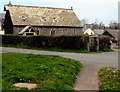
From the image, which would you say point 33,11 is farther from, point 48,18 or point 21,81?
point 21,81

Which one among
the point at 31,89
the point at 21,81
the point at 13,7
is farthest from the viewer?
the point at 13,7

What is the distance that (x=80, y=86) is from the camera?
336 inches

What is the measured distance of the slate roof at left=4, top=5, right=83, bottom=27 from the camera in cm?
4338

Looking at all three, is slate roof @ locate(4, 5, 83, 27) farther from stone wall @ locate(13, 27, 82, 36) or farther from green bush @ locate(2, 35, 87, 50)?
green bush @ locate(2, 35, 87, 50)

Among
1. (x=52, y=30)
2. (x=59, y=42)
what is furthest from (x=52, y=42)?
(x=52, y=30)

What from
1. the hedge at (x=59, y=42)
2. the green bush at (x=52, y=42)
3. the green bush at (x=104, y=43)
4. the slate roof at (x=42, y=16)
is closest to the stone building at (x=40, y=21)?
the slate roof at (x=42, y=16)

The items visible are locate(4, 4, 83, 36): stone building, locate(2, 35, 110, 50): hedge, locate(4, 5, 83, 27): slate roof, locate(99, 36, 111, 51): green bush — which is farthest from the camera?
locate(4, 5, 83, 27): slate roof

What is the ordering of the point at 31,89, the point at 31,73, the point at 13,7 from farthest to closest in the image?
the point at 13,7 < the point at 31,73 < the point at 31,89

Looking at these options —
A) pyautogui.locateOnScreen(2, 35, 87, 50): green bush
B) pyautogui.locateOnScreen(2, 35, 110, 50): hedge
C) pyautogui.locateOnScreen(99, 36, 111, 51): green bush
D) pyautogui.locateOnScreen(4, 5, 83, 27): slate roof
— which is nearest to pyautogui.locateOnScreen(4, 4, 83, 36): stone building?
pyautogui.locateOnScreen(4, 5, 83, 27): slate roof

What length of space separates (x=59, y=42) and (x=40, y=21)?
64.1ft

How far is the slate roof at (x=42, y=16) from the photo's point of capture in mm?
43375

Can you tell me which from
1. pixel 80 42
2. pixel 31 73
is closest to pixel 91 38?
pixel 80 42

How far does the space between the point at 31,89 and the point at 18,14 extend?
125 ft

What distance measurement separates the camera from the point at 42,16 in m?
45.5
